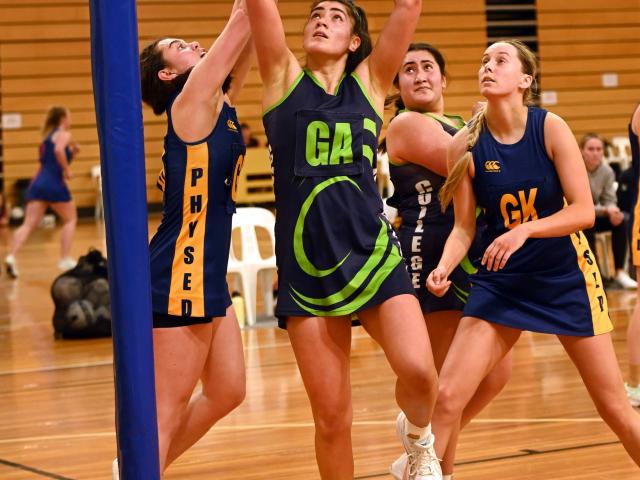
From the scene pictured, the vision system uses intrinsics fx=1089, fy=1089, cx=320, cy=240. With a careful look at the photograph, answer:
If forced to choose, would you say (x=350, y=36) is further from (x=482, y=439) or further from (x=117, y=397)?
(x=482, y=439)

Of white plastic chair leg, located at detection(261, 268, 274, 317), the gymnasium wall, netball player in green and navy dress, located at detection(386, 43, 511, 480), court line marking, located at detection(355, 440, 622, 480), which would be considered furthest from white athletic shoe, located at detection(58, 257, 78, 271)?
netball player in green and navy dress, located at detection(386, 43, 511, 480)

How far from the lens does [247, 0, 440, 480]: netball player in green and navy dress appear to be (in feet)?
10.9

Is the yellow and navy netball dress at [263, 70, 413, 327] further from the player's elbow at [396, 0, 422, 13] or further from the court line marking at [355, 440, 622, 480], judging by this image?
the court line marking at [355, 440, 622, 480]

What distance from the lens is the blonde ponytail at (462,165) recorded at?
3.69 metres

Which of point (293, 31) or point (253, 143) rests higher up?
point (293, 31)

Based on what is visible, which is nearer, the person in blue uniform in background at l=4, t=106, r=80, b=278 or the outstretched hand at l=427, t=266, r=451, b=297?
the outstretched hand at l=427, t=266, r=451, b=297

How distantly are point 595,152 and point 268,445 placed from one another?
5.47m

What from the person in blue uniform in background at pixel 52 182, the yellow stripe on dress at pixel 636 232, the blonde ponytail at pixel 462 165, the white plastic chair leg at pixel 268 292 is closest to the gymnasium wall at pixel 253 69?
the person in blue uniform in background at pixel 52 182

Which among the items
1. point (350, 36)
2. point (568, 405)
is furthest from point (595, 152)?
point (350, 36)

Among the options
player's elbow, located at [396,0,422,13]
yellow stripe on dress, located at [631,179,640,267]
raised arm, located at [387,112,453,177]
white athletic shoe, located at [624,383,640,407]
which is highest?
player's elbow, located at [396,0,422,13]

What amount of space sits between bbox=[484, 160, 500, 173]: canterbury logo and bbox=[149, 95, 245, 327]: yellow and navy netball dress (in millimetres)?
855

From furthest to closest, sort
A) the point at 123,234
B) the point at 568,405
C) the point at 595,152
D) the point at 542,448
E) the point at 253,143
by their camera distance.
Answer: the point at 253,143
the point at 595,152
the point at 568,405
the point at 542,448
the point at 123,234

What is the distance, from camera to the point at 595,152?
9.60 m

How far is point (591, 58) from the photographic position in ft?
65.4
